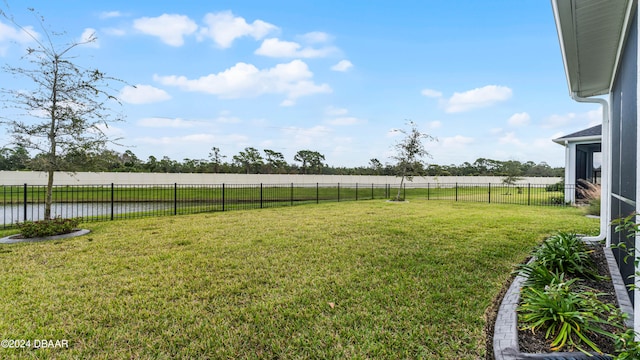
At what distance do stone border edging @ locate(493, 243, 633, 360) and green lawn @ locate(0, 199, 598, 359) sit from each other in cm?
13

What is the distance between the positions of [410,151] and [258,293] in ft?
40.6

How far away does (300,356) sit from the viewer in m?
2.02

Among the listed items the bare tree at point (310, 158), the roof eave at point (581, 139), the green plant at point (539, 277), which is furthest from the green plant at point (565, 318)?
the bare tree at point (310, 158)

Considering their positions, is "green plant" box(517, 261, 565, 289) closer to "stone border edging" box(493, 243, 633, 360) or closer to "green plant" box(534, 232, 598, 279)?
"stone border edging" box(493, 243, 633, 360)

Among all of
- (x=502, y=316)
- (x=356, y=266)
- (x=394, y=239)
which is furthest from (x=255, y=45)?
(x=502, y=316)

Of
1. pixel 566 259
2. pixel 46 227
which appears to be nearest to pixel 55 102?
pixel 46 227

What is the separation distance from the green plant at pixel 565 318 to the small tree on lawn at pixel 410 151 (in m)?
11.5

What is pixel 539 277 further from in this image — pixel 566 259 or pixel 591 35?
pixel 591 35

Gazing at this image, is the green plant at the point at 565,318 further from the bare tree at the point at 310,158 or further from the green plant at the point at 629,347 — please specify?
the bare tree at the point at 310,158

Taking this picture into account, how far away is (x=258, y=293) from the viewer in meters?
3.08

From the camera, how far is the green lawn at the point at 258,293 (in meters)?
2.16

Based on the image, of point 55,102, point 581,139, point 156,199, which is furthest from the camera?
point 156,199

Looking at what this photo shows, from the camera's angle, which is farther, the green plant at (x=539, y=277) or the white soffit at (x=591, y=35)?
the green plant at (x=539, y=277)

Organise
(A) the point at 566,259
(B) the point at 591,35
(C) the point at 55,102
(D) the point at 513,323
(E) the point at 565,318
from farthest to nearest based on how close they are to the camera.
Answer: (C) the point at 55,102 → (A) the point at 566,259 → (B) the point at 591,35 → (D) the point at 513,323 → (E) the point at 565,318
